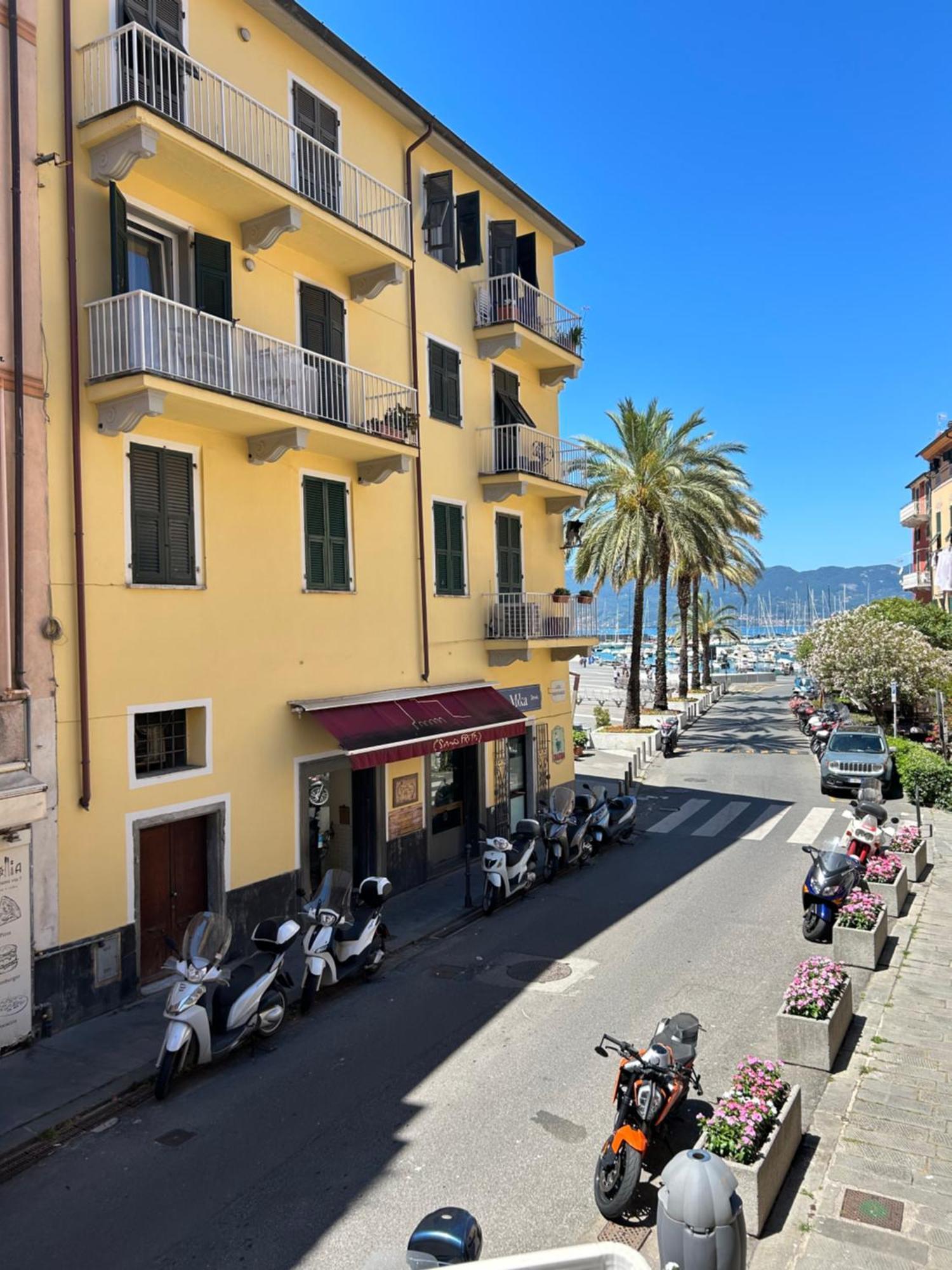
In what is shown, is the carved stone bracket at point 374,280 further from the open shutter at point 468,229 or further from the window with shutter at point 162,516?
the window with shutter at point 162,516

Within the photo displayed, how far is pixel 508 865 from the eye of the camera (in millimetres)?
13891

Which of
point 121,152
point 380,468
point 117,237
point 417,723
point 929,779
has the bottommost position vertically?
point 929,779

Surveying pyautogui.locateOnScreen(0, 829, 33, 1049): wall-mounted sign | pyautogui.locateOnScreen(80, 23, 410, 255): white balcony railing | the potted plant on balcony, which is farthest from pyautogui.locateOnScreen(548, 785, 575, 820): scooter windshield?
pyautogui.locateOnScreen(80, 23, 410, 255): white balcony railing

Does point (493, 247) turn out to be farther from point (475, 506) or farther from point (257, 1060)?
point (257, 1060)

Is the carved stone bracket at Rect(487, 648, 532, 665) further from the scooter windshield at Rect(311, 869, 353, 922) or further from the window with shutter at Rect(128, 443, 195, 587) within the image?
the scooter windshield at Rect(311, 869, 353, 922)

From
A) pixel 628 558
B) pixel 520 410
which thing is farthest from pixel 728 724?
pixel 520 410

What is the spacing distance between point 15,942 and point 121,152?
8.57 metres

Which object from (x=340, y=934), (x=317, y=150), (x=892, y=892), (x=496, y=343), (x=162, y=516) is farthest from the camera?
(x=496, y=343)

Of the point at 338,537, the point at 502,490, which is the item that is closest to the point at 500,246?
the point at 502,490

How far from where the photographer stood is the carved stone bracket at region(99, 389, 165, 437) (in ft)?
32.0

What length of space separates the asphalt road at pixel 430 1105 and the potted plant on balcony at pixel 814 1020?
0.72 ft

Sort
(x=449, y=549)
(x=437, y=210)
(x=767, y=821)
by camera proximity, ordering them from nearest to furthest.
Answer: (x=437, y=210) < (x=449, y=549) < (x=767, y=821)

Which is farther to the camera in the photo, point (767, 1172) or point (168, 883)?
point (168, 883)

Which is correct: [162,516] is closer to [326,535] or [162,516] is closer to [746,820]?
[326,535]
